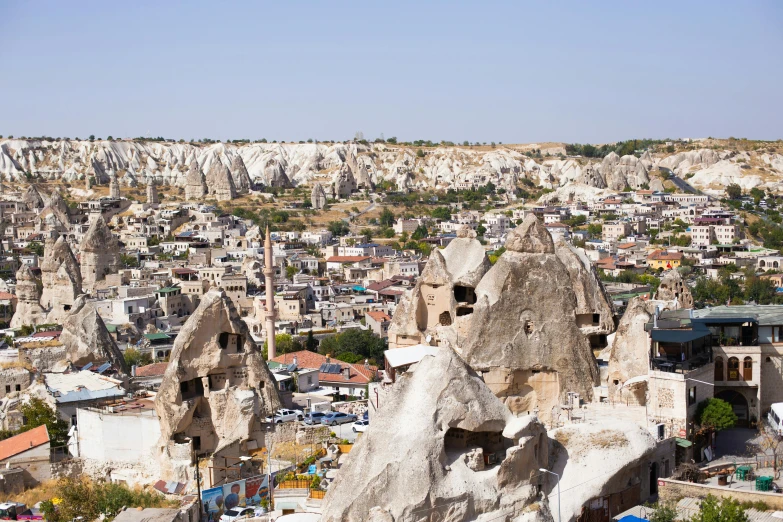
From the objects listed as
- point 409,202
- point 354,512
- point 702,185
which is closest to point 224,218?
point 409,202

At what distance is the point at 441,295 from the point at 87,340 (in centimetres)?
1258

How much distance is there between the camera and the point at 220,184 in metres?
128

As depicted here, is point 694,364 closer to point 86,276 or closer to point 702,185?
point 86,276

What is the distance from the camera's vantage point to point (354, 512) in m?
16.5

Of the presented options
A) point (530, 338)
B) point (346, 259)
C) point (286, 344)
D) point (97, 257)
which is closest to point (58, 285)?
point (286, 344)

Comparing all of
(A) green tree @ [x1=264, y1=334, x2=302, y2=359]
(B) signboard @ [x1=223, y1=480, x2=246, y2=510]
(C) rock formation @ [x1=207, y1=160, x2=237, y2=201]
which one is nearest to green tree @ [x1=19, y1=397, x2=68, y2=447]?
(B) signboard @ [x1=223, y1=480, x2=246, y2=510]

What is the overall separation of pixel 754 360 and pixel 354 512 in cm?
1131

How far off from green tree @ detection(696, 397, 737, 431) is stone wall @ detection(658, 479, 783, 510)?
9.38 feet

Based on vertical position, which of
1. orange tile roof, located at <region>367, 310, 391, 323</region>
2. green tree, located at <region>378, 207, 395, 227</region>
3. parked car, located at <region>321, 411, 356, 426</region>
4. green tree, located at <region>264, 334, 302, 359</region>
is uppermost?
green tree, located at <region>378, 207, 395, 227</region>

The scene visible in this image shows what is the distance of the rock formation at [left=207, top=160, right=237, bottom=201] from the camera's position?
127 metres

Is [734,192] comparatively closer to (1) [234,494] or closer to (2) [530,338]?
(2) [530,338]

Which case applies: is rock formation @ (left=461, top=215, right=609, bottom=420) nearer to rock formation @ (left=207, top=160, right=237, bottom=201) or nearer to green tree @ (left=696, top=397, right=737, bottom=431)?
green tree @ (left=696, top=397, right=737, bottom=431)

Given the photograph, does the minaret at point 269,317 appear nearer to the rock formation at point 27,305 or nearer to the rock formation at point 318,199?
the rock formation at point 27,305

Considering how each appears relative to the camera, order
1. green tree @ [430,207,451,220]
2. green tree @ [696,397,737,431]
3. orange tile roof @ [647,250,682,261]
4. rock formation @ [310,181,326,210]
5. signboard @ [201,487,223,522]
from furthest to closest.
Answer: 1. rock formation @ [310,181,326,210]
2. green tree @ [430,207,451,220]
3. orange tile roof @ [647,250,682,261]
4. green tree @ [696,397,737,431]
5. signboard @ [201,487,223,522]
